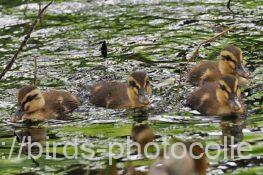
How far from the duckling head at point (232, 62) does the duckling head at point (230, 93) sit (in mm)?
703

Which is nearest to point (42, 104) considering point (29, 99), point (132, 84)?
point (29, 99)

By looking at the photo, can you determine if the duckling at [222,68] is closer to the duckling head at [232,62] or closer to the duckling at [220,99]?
the duckling head at [232,62]

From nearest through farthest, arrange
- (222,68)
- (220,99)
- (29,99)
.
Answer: (220,99)
(29,99)
(222,68)

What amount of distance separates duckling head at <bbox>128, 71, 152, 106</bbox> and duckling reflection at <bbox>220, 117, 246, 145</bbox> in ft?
2.96

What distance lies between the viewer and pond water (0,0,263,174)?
585 centimetres

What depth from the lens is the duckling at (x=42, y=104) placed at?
23.5ft

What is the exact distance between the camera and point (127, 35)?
9.70 m

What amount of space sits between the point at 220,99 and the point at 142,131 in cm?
98

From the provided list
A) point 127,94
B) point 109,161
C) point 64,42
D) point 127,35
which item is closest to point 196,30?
point 127,35

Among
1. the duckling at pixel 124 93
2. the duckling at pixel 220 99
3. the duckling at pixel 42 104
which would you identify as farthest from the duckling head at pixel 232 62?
the duckling at pixel 42 104

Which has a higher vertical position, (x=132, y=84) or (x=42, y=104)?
(x=132, y=84)

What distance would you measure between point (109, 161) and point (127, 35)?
4517 millimetres

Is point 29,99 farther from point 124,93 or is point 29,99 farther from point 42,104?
point 124,93

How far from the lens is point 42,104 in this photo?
7.32 metres
